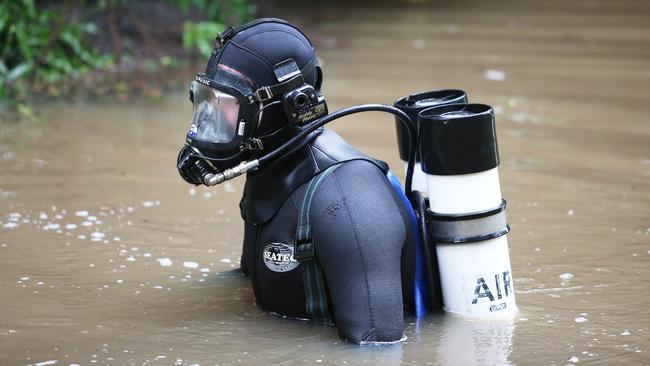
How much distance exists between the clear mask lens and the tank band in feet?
2.46

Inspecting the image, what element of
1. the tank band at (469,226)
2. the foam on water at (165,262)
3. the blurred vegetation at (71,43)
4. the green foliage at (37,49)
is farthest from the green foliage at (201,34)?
the tank band at (469,226)

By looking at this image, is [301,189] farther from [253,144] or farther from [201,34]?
[201,34]

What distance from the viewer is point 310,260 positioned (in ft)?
10.8

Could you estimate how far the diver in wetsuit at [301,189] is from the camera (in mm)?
3178

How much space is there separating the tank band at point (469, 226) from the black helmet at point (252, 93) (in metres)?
0.56

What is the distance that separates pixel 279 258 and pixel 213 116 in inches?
21.1

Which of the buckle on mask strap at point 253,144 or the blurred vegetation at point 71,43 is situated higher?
the blurred vegetation at point 71,43

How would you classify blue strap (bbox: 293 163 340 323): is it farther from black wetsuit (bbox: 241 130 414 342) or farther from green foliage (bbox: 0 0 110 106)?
green foliage (bbox: 0 0 110 106)

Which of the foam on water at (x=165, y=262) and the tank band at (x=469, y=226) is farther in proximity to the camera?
the foam on water at (x=165, y=262)

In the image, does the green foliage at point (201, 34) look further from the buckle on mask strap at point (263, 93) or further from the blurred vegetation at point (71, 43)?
the buckle on mask strap at point (263, 93)

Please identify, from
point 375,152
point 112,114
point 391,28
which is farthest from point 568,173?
point 391,28

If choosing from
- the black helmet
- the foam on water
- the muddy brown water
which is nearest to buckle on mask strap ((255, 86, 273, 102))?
the black helmet

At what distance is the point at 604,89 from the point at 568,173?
7.36ft

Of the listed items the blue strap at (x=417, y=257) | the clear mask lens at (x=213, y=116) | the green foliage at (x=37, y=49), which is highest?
the green foliage at (x=37, y=49)
